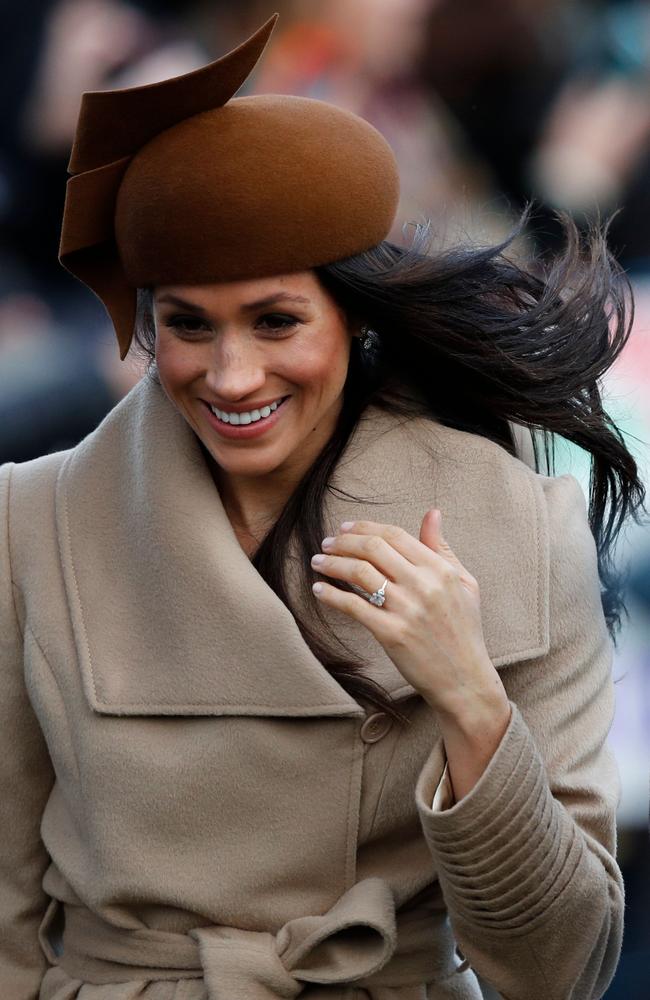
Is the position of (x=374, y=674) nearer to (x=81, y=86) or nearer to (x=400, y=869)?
(x=400, y=869)

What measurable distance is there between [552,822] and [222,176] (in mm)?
978

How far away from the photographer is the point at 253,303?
7.58 feet

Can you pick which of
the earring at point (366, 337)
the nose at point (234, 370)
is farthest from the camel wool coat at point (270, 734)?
the nose at point (234, 370)

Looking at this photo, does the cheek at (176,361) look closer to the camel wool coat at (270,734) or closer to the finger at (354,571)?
the camel wool coat at (270,734)

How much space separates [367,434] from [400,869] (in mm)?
658

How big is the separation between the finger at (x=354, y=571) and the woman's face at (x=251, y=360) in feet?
1.17

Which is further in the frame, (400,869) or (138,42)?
(138,42)

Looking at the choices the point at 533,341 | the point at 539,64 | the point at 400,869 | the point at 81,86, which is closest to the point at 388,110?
the point at 539,64

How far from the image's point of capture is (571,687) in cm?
238

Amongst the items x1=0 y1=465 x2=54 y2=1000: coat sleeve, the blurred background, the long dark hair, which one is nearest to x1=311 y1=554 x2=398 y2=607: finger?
the long dark hair

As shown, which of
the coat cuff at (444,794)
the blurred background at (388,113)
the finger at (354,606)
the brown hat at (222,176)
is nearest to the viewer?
the finger at (354,606)

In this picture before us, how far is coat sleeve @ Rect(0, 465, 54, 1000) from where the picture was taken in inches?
102

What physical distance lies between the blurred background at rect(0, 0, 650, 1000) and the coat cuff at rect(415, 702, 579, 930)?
1.82 metres

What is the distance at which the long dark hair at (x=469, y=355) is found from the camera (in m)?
2.46
